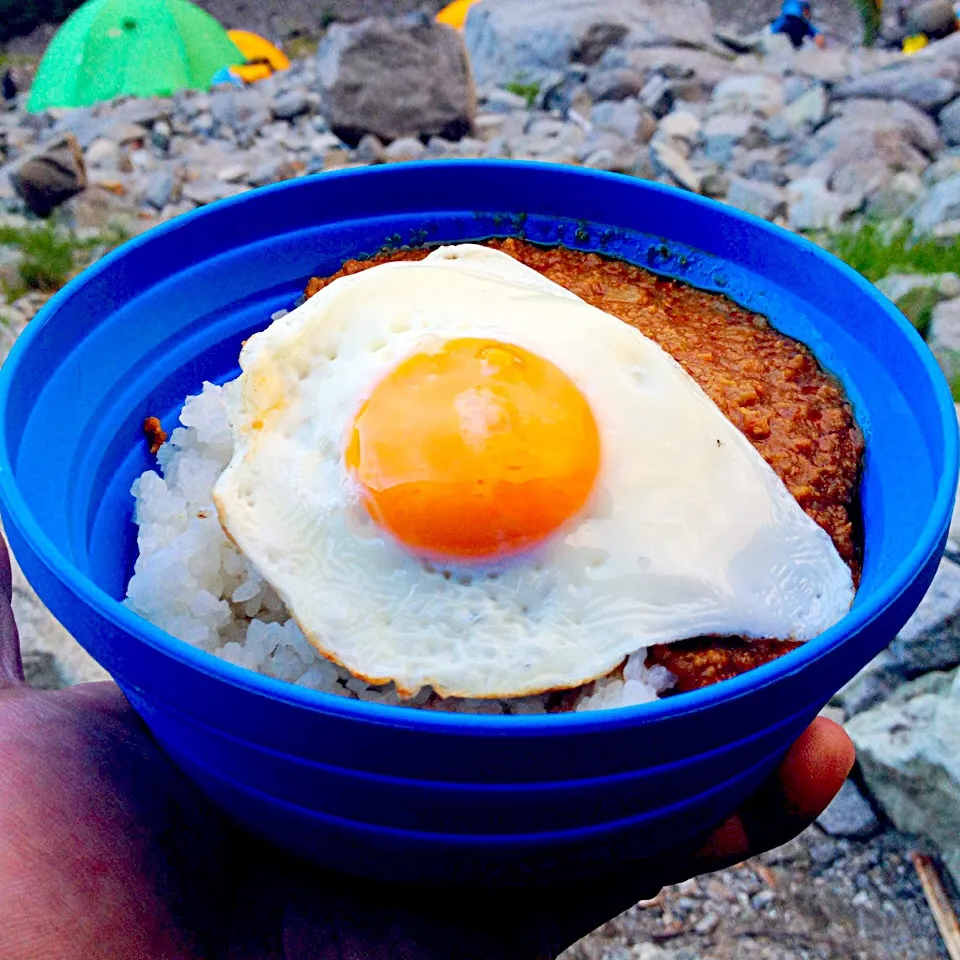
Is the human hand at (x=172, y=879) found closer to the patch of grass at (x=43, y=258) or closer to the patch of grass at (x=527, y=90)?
the patch of grass at (x=43, y=258)

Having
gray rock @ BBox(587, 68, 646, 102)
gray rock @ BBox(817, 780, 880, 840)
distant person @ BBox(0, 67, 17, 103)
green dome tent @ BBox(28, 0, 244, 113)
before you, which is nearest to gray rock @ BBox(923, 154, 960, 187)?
gray rock @ BBox(587, 68, 646, 102)

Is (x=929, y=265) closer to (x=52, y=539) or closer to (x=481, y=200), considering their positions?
(x=481, y=200)

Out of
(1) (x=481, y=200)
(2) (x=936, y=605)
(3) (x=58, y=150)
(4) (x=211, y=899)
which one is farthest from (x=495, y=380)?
(3) (x=58, y=150)

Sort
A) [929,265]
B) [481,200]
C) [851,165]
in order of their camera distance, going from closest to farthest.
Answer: [481,200] → [929,265] → [851,165]

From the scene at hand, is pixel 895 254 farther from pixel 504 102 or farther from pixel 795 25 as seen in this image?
pixel 795 25

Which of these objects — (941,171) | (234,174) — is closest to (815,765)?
(941,171)

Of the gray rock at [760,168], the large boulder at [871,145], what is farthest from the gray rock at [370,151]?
the large boulder at [871,145]
